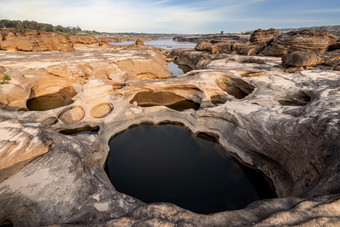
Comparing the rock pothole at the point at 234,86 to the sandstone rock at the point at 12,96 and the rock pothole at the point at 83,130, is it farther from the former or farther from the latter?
the sandstone rock at the point at 12,96

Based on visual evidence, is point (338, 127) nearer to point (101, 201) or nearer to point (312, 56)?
point (101, 201)

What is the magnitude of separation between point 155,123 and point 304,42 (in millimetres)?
22686

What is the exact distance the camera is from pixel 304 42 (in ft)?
70.1

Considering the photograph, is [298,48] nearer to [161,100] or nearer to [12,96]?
[161,100]

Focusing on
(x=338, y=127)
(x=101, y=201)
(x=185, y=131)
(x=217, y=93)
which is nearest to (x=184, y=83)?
(x=217, y=93)

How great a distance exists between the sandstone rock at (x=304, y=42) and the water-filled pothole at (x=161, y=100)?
1711cm

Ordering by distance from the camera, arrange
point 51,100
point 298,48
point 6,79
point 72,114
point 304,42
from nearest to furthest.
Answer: point 72,114 < point 6,79 < point 51,100 < point 304,42 < point 298,48

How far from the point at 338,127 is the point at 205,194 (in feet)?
16.9

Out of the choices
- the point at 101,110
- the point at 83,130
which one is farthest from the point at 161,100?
the point at 83,130

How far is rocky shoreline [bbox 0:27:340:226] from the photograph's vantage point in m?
3.43

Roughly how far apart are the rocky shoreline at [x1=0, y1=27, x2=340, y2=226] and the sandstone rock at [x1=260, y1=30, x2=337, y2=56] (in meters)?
4.97

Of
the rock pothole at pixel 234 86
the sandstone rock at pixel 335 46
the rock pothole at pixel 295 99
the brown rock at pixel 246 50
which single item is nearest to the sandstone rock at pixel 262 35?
the brown rock at pixel 246 50

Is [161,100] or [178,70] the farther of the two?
[178,70]

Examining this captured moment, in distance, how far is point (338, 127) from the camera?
5.02 meters
